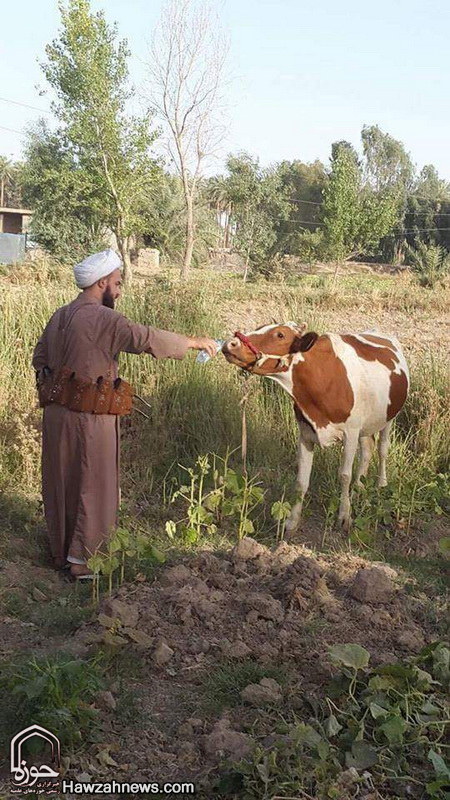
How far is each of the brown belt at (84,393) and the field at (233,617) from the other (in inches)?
32.1

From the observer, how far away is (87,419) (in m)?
5.23

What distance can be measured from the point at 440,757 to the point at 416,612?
139 centimetres

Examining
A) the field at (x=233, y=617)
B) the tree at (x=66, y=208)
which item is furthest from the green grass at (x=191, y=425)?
the tree at (x=66, y=208)

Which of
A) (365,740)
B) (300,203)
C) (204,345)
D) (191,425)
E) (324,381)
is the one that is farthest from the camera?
(300,203)

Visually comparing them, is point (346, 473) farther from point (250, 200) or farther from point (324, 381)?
point (250, 200)

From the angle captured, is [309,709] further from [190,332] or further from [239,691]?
[190,332]

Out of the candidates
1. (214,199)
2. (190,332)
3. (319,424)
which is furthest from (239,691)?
(214,199)

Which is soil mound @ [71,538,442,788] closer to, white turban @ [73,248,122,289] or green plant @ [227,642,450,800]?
green plant @ [227,642,450,800]

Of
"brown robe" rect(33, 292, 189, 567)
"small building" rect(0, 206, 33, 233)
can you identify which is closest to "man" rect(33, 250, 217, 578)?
"brown robe" rect(33, 292, 189, 567)

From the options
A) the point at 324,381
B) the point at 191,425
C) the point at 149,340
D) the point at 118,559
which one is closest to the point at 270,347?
the point at 324,381

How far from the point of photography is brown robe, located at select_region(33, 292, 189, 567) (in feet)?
16.7

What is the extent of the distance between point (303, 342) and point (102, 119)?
24181 millimetres

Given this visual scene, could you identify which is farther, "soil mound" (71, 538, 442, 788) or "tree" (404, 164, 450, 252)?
"tree" (404, 164, 450, 252)

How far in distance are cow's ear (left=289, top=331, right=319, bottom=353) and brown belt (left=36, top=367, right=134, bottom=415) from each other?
3.94 feet
